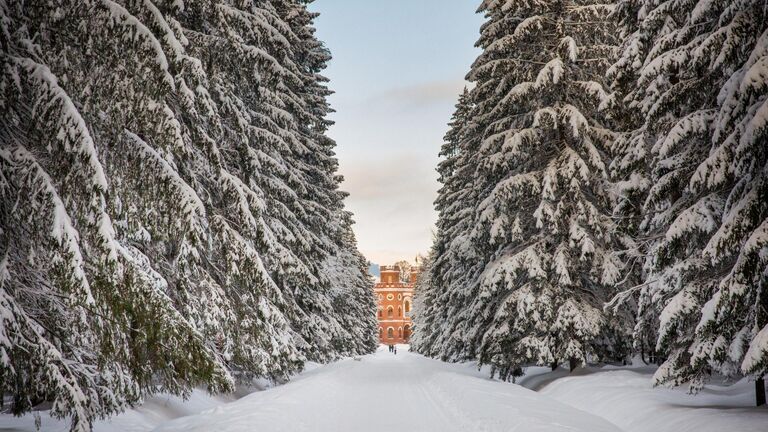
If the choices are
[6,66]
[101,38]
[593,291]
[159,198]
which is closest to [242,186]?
[159,198]

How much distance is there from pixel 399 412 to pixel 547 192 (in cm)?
654

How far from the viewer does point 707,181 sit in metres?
6.79

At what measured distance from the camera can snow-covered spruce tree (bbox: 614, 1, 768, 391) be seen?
5859mm

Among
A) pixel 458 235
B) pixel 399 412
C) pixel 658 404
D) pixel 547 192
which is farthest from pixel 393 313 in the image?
pixel 658 404

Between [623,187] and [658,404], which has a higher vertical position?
[623,187]

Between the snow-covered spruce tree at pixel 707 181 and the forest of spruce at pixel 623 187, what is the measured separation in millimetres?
25

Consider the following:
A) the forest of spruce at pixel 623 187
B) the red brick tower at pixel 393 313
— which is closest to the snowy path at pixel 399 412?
the forest of spruce at pixel 623 187

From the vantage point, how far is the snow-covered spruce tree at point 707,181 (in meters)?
5.86

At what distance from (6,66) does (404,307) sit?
105175 millimetres

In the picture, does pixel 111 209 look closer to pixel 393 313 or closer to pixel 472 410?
pixel 472 410

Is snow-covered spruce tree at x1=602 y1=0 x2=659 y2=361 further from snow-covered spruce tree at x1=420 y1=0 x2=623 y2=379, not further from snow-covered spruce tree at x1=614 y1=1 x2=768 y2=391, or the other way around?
snow-covered spruce tree at x1=420 y1=0 x2=623 y2=379

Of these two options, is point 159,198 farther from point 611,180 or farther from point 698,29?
point 611,180

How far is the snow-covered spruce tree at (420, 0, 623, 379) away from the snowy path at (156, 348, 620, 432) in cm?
179

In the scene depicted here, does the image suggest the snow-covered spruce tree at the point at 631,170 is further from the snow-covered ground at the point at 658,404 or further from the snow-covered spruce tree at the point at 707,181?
the snow-covered ground at the point at 658,404
